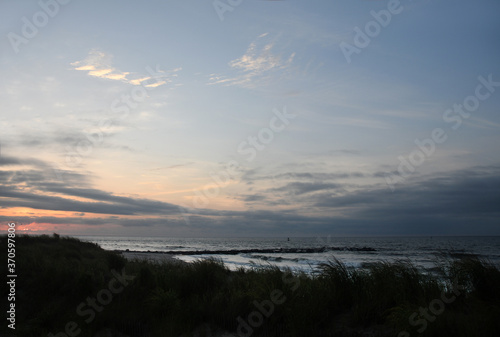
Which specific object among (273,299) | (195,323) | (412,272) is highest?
(412,272)

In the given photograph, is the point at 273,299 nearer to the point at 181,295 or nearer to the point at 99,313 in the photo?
the point at 181,295

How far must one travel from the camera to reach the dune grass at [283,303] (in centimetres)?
759

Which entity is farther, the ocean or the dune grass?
the ocean

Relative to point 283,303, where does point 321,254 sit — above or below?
below

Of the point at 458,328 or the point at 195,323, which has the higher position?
the point at 458,328

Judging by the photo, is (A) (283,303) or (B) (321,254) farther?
(B) (321,254)

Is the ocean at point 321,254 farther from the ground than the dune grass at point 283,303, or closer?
closer

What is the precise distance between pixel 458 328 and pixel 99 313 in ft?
28.9

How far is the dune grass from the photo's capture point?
24.9 feet

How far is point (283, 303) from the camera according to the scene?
29.7 ft

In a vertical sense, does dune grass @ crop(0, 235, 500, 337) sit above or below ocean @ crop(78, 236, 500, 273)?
above

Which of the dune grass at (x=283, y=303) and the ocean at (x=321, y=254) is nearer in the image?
the dune grass at (x=283, y=303)

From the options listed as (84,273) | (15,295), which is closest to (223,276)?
(84,273)

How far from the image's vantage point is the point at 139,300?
35.7 ft
